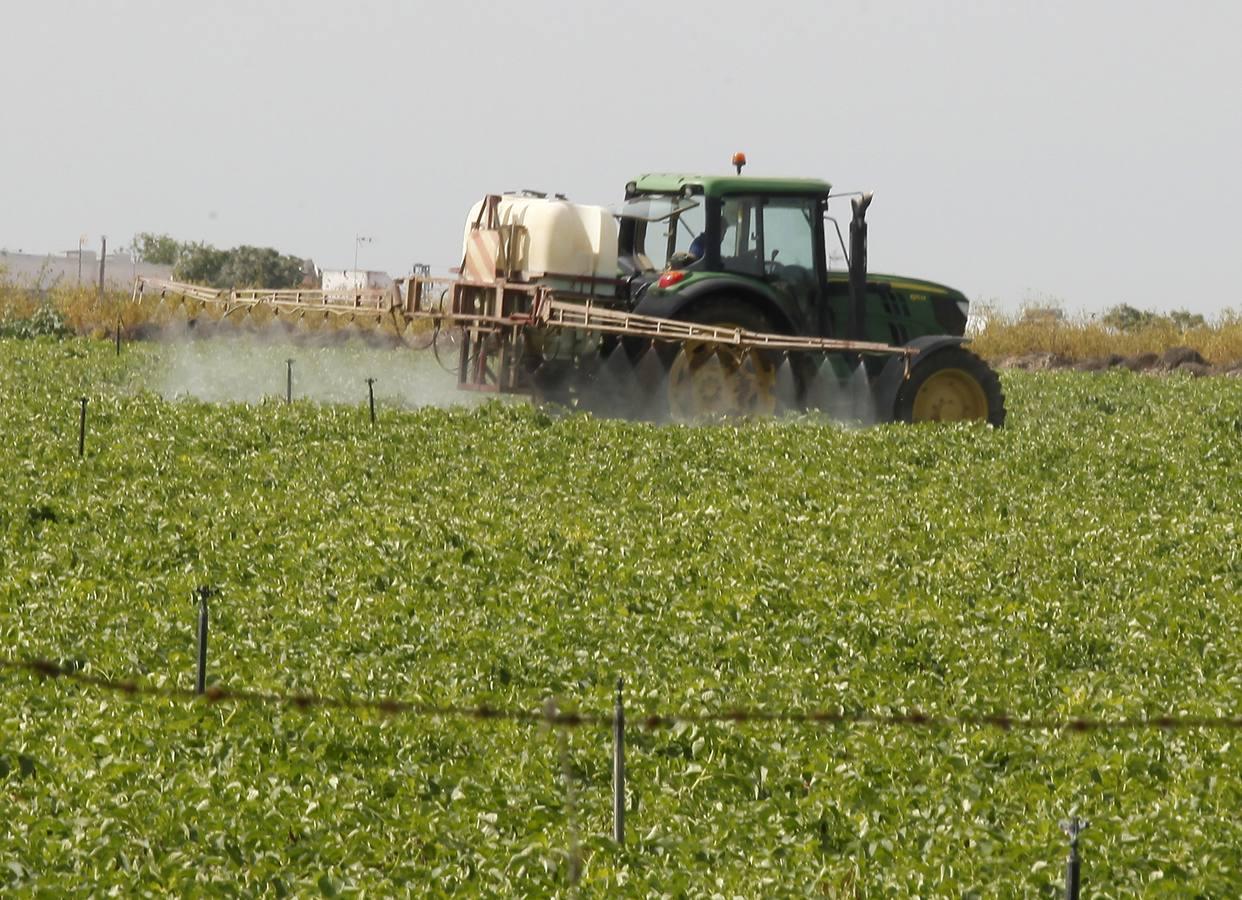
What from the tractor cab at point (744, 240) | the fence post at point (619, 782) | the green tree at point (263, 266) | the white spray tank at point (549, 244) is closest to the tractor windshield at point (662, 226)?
the tractor cab at point (744, 240)

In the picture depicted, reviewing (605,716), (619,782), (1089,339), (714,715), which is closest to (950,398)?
(605,716)

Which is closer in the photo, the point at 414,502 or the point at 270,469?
the point at 414,502

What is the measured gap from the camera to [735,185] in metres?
20.2

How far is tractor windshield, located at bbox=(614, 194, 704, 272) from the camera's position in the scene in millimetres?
20625

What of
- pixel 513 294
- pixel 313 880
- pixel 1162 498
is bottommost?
pixel 313 880

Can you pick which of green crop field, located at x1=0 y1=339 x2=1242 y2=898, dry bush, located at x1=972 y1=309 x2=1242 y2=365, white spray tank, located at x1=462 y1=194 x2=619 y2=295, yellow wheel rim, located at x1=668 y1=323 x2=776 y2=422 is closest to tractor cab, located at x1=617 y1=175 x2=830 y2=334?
white spray tank, located at x1=462 y1=194 x2=619 y2=295

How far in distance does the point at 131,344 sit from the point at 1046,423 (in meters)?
19.1

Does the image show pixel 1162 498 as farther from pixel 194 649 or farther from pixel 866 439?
pixel 194 649

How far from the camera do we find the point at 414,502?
47.6 ft

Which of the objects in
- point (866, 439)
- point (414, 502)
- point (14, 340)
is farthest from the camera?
point (14, 340)

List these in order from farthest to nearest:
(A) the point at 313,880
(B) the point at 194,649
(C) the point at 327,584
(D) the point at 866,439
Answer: (D) the point at 866,439 → (C) the point at 327,584 → (B) the point at 194,649 → (A) the point at 313,880

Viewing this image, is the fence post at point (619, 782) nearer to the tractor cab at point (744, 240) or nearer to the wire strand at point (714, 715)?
the wire strand at point (714, 715)

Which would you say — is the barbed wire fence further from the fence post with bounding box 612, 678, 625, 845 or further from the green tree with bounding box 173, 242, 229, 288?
the green tree with bounding box 173, 242, 229, 288

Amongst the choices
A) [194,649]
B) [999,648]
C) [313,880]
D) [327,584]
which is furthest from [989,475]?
[313,880]
